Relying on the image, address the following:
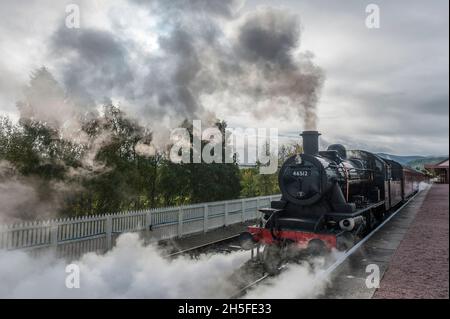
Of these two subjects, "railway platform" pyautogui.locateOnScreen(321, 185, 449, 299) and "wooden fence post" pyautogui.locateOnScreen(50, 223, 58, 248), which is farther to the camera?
"wooden fence post" pyautogui.locateOnScreen(50, 223, 58, 248)

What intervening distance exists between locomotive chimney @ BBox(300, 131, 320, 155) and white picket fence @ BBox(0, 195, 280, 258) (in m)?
4.47

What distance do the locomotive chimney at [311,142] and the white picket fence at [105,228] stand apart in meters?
4.47

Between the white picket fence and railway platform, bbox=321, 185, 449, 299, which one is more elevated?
the white picket fence

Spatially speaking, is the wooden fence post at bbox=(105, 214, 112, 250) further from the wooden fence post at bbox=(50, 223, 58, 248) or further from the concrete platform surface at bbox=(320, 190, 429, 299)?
the concrete platform surface at bbox=(320, 190, 429, 299)

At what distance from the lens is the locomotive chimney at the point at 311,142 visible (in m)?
7.87

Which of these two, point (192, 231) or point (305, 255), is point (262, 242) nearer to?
point (305, 255)

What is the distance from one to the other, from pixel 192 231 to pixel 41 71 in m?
6.45

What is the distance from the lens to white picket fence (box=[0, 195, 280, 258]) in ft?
20.9

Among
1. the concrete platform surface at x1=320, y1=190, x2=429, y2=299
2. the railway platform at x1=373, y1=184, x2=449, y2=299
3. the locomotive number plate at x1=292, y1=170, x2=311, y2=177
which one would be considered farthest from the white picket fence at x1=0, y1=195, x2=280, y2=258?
the railway platform at x1=373, y1=184, x2=449, y2=299

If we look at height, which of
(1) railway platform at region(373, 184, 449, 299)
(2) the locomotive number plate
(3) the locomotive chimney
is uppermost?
(3) the locomotive chimney

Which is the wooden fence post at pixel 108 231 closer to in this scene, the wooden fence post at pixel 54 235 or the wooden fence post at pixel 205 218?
the wooden fence post at pixel 54 235

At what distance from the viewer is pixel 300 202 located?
24.0 feet

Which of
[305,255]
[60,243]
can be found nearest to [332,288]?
[305,255]

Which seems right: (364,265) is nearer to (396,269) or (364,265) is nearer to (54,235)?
(396,269)
